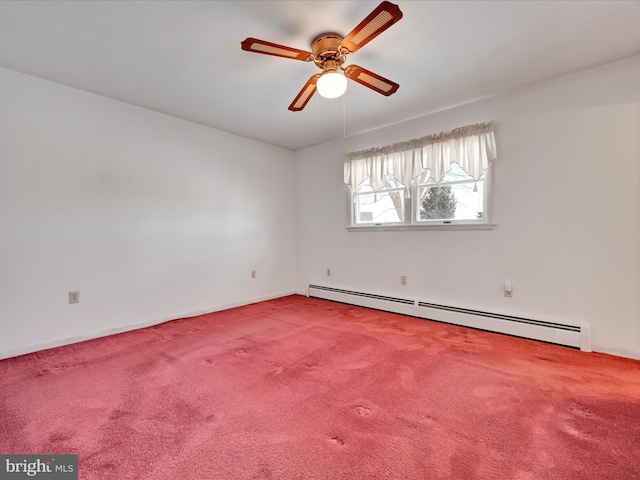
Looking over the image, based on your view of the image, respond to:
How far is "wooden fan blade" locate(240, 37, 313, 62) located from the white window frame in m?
2.23

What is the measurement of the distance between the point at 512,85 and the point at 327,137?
2.36 metres

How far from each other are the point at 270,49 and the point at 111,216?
2.50m

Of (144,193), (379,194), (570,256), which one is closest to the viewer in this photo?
(570,256)

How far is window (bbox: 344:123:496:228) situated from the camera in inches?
122

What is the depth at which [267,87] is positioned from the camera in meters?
2.78

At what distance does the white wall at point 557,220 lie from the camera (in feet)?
7.97

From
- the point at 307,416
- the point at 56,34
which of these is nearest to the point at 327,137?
the point at 56,34

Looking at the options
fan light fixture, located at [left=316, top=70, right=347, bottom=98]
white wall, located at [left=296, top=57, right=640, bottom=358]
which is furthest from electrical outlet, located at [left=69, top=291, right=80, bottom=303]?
white wall, located at [left=296, top=57, right=640, bottom=358]

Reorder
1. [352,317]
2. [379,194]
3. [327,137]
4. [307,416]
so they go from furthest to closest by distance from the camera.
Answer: [327,137]
[379,194]
[352,317]
[307,416]

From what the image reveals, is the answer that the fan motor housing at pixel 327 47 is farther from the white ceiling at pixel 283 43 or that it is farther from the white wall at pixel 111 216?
the white wall at pixel 111 216

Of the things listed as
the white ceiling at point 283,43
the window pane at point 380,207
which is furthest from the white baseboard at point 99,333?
the white ceiling at point 283,43

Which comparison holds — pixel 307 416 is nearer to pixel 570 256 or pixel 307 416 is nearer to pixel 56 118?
pixel 570 256

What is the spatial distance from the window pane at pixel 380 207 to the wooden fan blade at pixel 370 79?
172 cm

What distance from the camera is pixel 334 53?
2053mm
